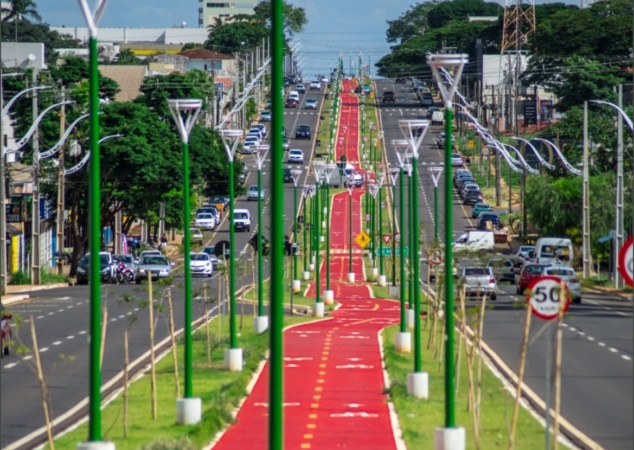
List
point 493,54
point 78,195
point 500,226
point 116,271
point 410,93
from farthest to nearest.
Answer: point 410,93 → point 493,54 → point 500,226 → point 78,195 → point 116,271

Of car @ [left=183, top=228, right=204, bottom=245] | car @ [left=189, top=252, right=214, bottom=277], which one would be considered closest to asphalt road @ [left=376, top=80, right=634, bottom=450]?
car @ [left=189, top=252, right=214, bottom=277]

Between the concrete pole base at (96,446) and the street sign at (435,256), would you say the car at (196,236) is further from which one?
the concrete pole base at (96,446)

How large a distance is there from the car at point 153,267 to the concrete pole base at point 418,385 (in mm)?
37977

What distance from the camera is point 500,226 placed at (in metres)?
88.3

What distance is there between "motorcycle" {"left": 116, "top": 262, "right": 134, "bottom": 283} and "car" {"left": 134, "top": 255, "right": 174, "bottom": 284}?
0.95 ft

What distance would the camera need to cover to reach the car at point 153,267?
66688 millimetres

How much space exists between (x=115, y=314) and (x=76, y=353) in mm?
14663

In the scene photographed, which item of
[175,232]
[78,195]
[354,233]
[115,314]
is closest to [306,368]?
[115,314]

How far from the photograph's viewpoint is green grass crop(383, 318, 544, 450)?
2361 centimetres

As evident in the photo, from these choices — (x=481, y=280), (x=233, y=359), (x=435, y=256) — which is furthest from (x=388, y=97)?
(x=233, y=359)

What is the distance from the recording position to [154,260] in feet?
228

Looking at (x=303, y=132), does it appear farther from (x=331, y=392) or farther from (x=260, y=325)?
(x=331, y=392)

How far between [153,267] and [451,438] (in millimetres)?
46941

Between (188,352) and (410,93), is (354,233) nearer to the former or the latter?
(188,352)
